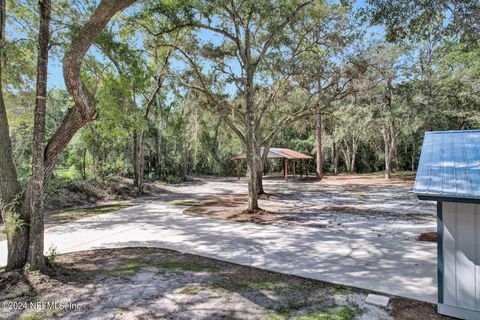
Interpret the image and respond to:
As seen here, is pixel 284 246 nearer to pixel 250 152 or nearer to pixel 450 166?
pixel 450 166

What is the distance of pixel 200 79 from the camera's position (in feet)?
36.5

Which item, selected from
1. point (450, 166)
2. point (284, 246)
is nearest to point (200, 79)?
point (284, 246)

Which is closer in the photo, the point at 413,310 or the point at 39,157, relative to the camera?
the point at 413,310

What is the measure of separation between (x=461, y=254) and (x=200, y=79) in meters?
9.89

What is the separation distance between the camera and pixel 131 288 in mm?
3812

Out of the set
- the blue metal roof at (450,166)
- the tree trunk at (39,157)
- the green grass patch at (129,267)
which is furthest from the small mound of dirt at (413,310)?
the tree trunk at (39,157)

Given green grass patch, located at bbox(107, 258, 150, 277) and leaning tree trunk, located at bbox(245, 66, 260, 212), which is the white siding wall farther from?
leaning tree trunk, located at bbox(245, 66, 260, 212)

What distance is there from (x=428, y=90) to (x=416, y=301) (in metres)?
18.9

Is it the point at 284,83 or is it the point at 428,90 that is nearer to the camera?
the point at 284,83

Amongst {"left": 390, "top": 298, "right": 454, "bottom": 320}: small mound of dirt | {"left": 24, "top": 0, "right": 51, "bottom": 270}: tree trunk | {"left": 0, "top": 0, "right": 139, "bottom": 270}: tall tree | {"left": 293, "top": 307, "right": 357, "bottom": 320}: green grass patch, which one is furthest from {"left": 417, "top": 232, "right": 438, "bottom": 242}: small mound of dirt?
{"left": 24, "top": 0, "right": 51, "bottom": 270}: tree trunk

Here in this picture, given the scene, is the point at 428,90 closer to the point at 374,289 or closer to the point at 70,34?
the point at 374,289

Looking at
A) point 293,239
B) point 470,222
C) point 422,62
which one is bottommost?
point 293,239

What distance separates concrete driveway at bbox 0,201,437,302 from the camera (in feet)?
13.6

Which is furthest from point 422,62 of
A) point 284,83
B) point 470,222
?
point 470,222
